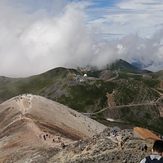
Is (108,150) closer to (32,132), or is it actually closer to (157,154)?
(157,154)

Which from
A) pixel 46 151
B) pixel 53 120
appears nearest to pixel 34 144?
pixel 46 151

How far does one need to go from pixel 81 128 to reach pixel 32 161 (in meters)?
57.0

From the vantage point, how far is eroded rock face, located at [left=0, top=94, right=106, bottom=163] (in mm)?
52625

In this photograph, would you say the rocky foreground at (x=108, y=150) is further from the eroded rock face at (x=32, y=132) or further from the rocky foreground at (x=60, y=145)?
the eroded rock face at (x=32, y=132)

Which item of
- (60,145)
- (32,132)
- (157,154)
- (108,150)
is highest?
(157,154)

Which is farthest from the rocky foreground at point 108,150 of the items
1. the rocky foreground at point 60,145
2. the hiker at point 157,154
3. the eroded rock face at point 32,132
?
the hiker at point 157,154

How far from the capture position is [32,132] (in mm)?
69562

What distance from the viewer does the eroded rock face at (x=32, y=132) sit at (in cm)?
5262

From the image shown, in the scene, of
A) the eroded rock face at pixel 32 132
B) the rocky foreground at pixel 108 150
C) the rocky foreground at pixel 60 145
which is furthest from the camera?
the eroded rock face at pixel 32 132

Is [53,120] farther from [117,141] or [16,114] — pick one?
[117,141]

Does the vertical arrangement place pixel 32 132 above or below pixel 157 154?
below

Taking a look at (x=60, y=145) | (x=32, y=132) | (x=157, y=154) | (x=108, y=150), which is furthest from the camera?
(x=32, y=132)

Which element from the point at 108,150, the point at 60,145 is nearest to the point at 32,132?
the point at 60,145

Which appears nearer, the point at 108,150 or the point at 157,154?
the point at 157,154
